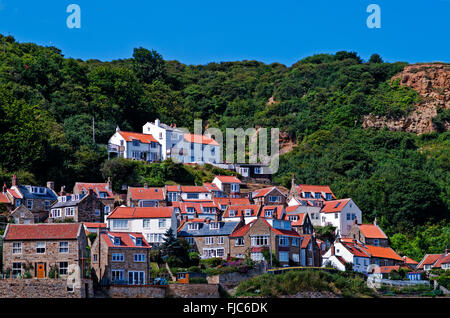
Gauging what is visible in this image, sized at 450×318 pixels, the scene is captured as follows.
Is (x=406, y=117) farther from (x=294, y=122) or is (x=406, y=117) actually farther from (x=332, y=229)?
(x=332, y=229)

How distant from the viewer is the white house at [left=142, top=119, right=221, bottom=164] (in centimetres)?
9744

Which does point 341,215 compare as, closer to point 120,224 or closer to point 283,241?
point 283,241

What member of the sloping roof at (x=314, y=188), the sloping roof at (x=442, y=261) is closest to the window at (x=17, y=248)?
the sloping roof at (x=314, y=188)

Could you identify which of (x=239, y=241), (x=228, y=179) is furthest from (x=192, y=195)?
(x=239, y=241)

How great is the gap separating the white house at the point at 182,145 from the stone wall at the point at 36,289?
139 ft

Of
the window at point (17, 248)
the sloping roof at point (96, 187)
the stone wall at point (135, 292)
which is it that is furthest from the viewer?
the sloping roof at point (96, 187)

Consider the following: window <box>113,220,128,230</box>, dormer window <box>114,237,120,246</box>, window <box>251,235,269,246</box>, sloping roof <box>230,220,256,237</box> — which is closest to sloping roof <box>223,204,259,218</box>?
sloping roof <box>230,220,256,237</box>

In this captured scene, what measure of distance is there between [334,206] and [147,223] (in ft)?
68.5

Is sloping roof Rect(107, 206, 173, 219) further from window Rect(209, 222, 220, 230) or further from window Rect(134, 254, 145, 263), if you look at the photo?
window Rect(134, 254, 145, 263)

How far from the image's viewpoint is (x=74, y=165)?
8625 cm

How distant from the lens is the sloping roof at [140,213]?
70625 millimetres

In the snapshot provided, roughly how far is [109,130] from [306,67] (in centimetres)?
5441

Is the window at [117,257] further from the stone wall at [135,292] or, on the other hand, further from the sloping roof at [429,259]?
the sloping roof at [429,259]
